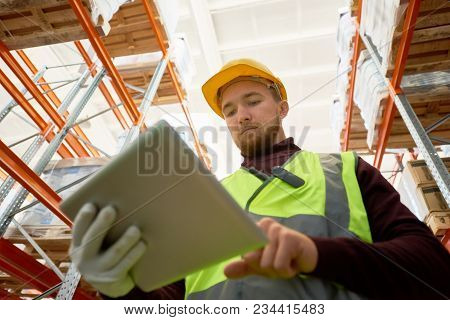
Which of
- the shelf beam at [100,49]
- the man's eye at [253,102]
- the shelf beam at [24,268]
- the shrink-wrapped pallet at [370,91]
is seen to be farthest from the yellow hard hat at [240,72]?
the shelf beam at [24,268]

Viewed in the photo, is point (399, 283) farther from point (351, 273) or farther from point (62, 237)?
point (62, 237)

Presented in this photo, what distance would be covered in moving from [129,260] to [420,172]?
4503mm

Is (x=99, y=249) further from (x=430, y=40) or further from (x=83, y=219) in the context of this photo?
(x=430, y=40)

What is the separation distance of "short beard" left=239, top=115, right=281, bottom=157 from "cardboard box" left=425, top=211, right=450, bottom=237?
9.24 ft

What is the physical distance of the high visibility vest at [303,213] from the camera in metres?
1.19

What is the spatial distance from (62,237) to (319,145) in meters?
10.9

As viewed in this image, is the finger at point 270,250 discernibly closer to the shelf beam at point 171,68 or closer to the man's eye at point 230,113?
the man's eye at point 230,113

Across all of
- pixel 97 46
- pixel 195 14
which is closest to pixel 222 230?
pixel 97 46

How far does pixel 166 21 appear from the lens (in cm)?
581

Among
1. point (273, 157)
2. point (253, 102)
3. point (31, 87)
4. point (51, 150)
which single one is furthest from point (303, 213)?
point (31, 87)

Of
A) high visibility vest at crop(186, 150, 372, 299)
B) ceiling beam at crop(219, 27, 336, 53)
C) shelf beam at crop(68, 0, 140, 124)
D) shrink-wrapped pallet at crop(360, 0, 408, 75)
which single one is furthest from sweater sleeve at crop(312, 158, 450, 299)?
ceiling beam at crop(219, 27, 336, 53)

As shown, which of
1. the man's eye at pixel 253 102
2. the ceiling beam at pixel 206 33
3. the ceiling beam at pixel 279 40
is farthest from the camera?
the ceiling beam at pixel 279 40

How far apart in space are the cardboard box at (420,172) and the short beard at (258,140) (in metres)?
3.08

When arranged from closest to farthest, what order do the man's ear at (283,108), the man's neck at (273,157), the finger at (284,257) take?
1. the finger at (284,257)
2. the man's neck at (273,157)
3. the man's ear at (283,108)
